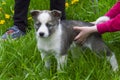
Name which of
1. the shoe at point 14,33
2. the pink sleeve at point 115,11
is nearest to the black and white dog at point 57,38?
the pink sleeve at point 115,11

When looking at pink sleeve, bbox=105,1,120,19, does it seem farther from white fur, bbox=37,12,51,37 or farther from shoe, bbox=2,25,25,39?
shoe, bbox=2,25,25,39

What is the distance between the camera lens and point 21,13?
4012 mm

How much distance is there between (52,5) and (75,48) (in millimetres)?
810

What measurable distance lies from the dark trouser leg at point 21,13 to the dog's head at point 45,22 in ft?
3.24

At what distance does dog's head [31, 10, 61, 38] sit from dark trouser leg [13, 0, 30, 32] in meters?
0.99

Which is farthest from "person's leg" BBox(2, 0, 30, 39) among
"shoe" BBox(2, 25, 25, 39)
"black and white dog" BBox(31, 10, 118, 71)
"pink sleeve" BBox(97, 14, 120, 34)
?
"pink sleeve" BBox(97, 14, 120, 34)

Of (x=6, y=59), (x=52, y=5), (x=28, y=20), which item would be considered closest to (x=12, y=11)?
(x=28, y=20)

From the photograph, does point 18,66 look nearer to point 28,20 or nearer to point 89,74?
point 89,74

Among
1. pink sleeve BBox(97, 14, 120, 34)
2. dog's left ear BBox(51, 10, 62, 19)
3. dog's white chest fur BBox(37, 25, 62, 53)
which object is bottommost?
dog's white chest fur BBox(37, 25, 62, 53)

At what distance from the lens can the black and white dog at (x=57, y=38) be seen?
2.91 m

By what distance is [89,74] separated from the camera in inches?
118

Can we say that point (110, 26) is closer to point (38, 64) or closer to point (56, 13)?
point (56, 13)

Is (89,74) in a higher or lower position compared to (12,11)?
lower

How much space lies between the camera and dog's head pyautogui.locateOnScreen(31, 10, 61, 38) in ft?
9.40
